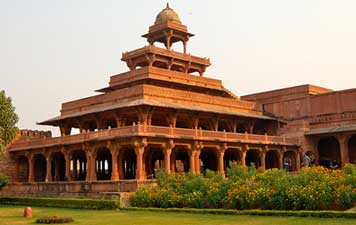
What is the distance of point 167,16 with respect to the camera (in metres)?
47.8

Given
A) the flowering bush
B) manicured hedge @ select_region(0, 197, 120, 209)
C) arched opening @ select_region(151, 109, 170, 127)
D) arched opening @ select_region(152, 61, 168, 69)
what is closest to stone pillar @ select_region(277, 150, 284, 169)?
arched opening @ select_region(151, 109, 170, 127)

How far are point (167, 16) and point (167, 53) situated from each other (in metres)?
4.43

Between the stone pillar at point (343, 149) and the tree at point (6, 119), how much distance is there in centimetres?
2550

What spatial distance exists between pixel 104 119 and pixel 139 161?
26.9 feet

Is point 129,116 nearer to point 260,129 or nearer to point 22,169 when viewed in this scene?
point 22,169

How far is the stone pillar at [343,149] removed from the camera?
39.8 meters

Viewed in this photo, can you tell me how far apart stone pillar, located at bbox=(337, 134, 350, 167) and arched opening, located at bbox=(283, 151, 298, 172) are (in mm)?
4017

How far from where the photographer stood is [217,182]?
21.8 m

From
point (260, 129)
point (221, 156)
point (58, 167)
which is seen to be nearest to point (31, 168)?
point (58, 167)

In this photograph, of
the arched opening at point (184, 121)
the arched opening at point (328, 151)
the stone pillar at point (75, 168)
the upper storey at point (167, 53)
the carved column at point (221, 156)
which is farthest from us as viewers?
the upper storey at point (167, 53)

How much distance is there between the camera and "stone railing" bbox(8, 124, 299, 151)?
31859mm

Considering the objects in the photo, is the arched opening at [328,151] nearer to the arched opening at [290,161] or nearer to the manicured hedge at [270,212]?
the arched opening at [290,161]

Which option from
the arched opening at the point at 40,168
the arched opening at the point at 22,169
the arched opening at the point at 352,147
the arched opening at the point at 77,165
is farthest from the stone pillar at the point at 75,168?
the arched opening at the point at 352,147

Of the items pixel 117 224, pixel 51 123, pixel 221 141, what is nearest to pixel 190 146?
pixel 221 141
